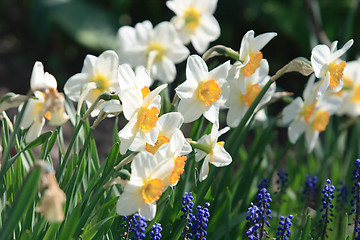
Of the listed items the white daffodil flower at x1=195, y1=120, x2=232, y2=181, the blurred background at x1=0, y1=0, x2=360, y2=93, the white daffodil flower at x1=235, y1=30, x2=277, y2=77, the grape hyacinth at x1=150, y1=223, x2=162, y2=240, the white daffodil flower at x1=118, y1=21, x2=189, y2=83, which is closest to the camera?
the grape hyacinth at x1=150, y1=223, x2=162, y2=240

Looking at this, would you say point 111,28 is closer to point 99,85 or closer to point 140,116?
point 99,85

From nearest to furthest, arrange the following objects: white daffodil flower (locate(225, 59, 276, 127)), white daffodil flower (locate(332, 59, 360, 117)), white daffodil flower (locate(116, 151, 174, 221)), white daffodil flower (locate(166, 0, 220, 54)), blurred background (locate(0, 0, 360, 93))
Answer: white daffodil flower (locate(116, 151, 174, 221)), white daffodil flower (locate(225, 59, 276, 127)), white daffodil flower (locate(166, 0, 220, 54)), white daffodil flower (locate(332, 59, 360, 117)), blurred background (locate(0, 0, 360, 93))

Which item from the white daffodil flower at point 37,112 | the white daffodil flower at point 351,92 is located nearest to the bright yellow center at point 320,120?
the white daffodil flower at point 351,92

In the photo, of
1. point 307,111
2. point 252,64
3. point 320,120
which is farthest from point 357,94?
point 252,64

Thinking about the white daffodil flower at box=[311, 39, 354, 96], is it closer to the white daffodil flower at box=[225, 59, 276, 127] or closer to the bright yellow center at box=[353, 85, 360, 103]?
the white daffodil flower at box=[225, 59, 276, 127]

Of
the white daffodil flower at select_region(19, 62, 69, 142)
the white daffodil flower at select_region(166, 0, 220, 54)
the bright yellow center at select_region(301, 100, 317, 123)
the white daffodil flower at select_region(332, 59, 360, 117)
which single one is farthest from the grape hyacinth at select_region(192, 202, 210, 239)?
the white daffodil flower at select_region(332, 59, 360, 117)

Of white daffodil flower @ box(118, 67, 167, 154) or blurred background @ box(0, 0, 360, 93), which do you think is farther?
blurred background @ box(0, 0, 360, 93)

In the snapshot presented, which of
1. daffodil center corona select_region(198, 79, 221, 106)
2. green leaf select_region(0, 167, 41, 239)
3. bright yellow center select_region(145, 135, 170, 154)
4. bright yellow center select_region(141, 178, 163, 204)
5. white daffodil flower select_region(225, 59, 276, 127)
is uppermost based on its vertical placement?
white daffodil flower select_region(225, 59, 276, 127)
